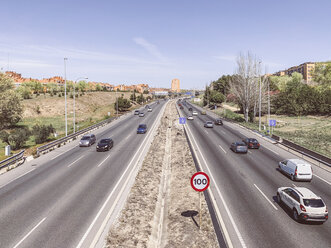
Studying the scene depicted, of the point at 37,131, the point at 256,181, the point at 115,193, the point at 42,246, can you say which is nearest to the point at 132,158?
the point at 115,193

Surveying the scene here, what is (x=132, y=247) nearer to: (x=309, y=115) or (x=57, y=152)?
(x=57, y=152)

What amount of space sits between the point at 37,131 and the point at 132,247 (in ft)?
94.4

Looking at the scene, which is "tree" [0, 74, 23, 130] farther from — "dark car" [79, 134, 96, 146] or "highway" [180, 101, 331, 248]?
"highway" [180, 101, 331, 248]

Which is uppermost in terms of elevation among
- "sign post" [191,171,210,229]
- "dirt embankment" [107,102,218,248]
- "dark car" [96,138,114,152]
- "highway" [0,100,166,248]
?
"sign post" [191,171,210,229]

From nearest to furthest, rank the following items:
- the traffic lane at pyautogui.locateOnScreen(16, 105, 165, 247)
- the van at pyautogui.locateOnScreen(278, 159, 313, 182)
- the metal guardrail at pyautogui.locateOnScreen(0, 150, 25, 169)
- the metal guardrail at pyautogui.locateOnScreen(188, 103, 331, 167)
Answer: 1. the traffic lane at pyautogui.locateOnScreen(16, 105, 165, 247)
2. the van at pyautogui.locateOnScreen(278, 159, 313, 182)
3. the metal guardrail at pyautogui.locateOnScreen(0, 150, 25, 169)
4. the metal guardrail at pyautogui.locateOnScreen(188, 103, 331, 167)

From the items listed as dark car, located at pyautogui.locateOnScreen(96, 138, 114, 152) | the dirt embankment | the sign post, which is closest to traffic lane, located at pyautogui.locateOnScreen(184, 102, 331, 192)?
the dirt embankment

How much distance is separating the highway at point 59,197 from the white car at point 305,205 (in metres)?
9.89

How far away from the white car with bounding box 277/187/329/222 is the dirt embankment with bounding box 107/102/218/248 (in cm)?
459

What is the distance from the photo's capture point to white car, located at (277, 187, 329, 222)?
11.5 metres

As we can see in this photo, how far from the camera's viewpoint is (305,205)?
1169 centimetres


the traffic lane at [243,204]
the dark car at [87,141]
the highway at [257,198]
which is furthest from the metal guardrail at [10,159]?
the traffic lane at [243,204]

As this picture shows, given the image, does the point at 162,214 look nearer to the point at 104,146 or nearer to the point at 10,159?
the point at 104,146

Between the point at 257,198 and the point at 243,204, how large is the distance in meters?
1.44

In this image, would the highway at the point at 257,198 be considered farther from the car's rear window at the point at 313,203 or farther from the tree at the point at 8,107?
the tree at the point at 8,107
